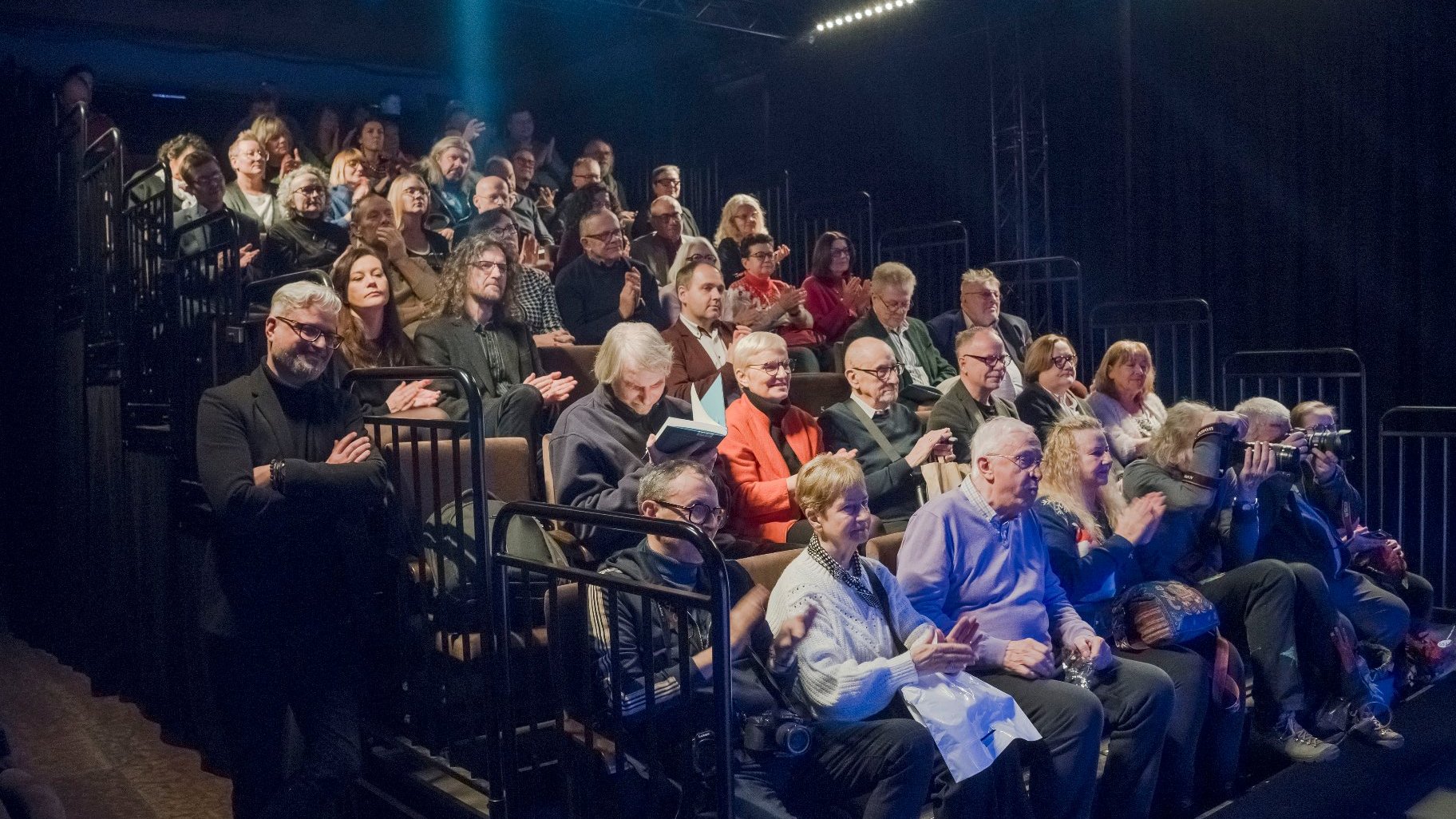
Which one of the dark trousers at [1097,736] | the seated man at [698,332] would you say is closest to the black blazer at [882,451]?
the seated man at [698,332]

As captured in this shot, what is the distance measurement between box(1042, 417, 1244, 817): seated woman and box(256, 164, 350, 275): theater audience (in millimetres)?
3071

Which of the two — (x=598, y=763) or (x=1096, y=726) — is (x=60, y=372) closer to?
(x=598, y=763)

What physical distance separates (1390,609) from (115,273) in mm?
5078

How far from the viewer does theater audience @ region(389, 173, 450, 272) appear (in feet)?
16.9

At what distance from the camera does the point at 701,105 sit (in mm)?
10391

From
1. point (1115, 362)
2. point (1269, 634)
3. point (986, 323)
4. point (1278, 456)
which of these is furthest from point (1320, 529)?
point (986, 323)

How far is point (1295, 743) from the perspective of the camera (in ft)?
12.8

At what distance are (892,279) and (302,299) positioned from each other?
10.6 ft

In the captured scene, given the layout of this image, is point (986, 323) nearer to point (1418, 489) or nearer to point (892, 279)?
point (892, 279)

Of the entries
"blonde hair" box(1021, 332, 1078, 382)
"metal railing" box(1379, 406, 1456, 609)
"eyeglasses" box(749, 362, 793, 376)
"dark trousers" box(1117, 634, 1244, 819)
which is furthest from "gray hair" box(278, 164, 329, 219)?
"metal railing" box(1379, 406, 1456, 609)

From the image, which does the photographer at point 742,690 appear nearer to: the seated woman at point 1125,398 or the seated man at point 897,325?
the seated woman at point 1125,398

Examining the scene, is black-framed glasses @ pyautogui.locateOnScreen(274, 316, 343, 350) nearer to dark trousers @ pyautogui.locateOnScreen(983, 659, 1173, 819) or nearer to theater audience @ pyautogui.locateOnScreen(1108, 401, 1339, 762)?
dark trousers @ pyautogui.locateOnScreen(983, 659, 1173, 819)

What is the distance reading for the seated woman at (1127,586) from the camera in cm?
355

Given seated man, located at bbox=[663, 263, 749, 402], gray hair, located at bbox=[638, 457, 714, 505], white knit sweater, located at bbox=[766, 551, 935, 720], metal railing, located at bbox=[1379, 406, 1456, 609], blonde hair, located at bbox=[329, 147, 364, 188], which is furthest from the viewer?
blonde hair, located at bbox=[329, 147, 364, 188]
